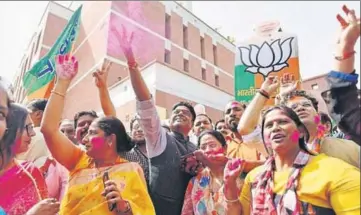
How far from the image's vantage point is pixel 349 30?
1.43 metres

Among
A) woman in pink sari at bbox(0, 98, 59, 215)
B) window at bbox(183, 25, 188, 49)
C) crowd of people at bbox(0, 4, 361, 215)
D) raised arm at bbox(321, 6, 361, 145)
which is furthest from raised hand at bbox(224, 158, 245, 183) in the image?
window at bbox(183, 25, 188, 49)

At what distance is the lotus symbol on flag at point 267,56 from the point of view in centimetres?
417

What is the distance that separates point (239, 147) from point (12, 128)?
69.5 inches

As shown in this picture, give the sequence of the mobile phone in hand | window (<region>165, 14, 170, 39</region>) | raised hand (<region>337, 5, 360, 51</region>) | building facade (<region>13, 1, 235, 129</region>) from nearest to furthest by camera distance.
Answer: raised hand (<region>337, 5, 360, 51</region>)
the mobile phone in hand
building facade (<region>13, 1, 235, 129</region>)
window (<region>165, 14, 170, 39</region>)

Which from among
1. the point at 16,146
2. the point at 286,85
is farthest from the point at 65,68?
the point at 286,85

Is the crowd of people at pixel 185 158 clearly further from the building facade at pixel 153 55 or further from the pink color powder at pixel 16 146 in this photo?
the building facade at pixel 153 55

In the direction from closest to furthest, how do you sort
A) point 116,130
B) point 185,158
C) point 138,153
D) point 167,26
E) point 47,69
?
point 116,130 < point 185,158 < point 138,153 < point 47,69 < point 167,26

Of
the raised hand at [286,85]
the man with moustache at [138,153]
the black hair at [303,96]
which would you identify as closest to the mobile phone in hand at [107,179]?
the man with moustache at [138,153]

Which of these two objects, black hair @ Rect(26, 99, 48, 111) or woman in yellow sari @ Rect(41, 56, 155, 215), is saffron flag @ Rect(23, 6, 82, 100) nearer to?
black hair @ Rect(26, 99, 48, 111)

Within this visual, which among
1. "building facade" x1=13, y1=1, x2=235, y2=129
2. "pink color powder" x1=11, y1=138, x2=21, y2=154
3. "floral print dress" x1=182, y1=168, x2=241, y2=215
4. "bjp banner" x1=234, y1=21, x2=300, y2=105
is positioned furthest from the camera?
"building facade" x1=13, y1=1, x2=235, y2=129

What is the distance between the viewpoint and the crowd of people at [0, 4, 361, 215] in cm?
154

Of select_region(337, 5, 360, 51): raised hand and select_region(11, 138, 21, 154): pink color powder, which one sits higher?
select_region(337, 5, 360, 51): raised hand

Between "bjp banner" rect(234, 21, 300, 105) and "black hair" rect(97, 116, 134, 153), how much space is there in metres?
2.12

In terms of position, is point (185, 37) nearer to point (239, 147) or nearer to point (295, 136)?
point (239, 147)
